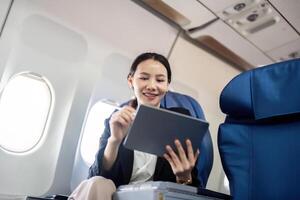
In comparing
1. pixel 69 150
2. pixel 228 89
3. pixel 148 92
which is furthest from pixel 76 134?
pixel 228 89

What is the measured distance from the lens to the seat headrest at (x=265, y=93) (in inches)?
47.3

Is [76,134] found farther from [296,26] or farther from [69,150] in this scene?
[296,26]

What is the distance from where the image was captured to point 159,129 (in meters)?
1.41

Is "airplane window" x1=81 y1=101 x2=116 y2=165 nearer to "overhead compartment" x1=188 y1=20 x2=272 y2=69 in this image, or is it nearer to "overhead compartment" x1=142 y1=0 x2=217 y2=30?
"overhead compartment" x1=142 y1=0 x2=217 y2=30

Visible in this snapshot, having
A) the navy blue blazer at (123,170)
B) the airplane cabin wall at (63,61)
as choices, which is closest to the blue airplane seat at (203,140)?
the navy blue blazer at (123,170)

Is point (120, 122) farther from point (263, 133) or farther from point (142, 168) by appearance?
point (263, 133)

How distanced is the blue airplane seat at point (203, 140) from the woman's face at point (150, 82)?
21cm

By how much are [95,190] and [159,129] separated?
35 centimetres

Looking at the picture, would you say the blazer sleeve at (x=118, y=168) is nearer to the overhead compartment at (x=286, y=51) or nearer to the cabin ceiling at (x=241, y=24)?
the cabin ceiling at (x=241, y=24)

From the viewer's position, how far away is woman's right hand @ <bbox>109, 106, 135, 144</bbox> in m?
1.48

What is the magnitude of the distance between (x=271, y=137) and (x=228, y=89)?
252mm

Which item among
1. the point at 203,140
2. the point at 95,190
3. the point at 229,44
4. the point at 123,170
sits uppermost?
the point at 229,44

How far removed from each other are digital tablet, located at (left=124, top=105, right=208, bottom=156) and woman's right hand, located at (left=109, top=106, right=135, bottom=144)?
10cm

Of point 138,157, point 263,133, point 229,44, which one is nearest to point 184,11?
point 229,44
